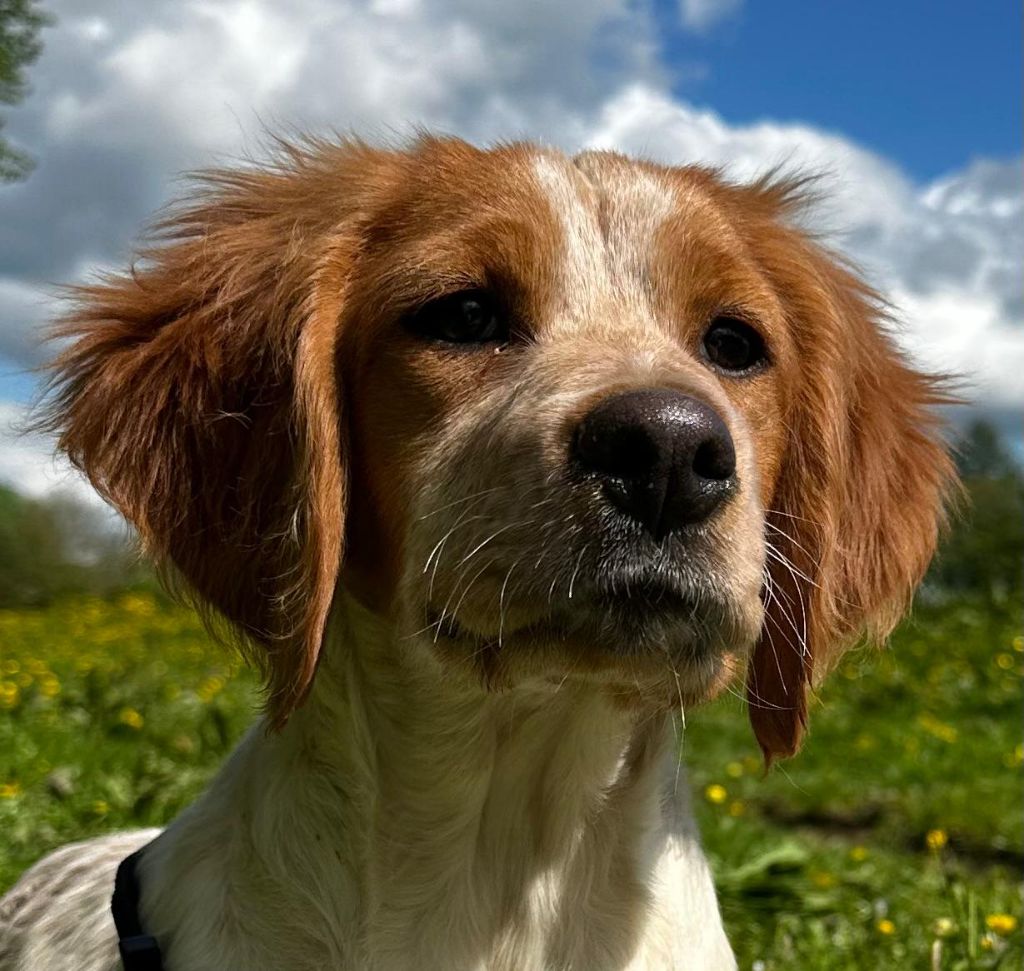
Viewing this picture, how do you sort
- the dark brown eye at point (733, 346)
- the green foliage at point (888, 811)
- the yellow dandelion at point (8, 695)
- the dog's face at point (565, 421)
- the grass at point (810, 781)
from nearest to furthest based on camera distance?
the dog's face at point (565, 421)
the dark brown eye at point (733, 346)
the green foliage at point (888, 811)
the grass at point (810, 781)
the yellow dandelion at point (8, 695)

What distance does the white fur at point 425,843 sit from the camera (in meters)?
2.52

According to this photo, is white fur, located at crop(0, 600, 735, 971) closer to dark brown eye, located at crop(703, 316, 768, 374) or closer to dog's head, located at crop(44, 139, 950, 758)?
dog's head, located at crop(44, 139, 950, 758)

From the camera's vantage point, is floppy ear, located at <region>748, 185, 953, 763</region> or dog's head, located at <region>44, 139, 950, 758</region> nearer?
dog's head, located at <region>44, 139, 950, 758</region>

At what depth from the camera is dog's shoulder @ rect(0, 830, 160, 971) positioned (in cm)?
282

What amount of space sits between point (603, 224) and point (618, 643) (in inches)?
42.5

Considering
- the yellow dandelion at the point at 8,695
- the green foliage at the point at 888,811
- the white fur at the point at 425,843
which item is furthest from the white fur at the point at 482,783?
the yellow dandelion at the point at 8,695

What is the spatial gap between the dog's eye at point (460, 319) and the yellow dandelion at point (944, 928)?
2721mm

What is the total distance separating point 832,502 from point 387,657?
3.77ft

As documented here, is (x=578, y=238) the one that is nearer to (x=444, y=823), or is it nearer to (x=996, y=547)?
(x=444, y=823)

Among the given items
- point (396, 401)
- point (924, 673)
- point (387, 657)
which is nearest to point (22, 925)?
point (387, 657)

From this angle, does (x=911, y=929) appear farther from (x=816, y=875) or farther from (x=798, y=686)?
(x=798, y=686)

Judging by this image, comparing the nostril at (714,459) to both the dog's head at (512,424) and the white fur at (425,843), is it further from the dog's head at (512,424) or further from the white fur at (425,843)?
the white fur at (425,843)

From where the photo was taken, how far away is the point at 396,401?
2.72m

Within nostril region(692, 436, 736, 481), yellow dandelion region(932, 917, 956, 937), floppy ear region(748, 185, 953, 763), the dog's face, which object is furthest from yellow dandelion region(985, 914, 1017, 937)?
nostril region(692, 436, 736, 481)
